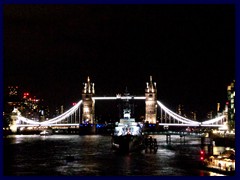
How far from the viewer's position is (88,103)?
3132 inches

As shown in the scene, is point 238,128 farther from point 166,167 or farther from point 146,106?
point 146,106

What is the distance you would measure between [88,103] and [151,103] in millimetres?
9550

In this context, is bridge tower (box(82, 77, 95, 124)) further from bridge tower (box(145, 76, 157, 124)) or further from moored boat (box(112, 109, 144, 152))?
moored boat (box(112, 109, 144, 152))

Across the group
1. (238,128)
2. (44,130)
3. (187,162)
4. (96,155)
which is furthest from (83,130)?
(238,128)

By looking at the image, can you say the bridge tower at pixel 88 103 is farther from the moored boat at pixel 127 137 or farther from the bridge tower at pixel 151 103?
the moored boat at pixel 127 137

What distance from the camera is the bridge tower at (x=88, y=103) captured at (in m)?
75.7

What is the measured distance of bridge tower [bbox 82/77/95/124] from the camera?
2980 inches

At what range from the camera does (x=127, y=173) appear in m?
21.3

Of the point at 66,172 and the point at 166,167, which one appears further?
the point at 166,167

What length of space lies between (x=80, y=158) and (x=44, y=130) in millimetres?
50363

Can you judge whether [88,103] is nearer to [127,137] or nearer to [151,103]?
[151,103]

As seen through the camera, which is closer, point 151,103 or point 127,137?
point 127,137

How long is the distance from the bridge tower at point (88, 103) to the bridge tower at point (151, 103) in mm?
7673

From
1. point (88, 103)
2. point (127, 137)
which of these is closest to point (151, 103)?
point (88, 103)
